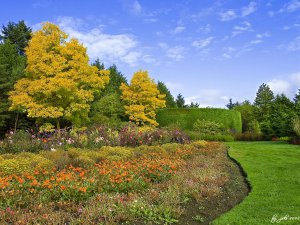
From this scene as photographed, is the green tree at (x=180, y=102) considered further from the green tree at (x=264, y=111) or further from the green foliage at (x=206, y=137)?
the green foliage at (x=206, y=137)

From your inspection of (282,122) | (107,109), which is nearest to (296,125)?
(282,122)

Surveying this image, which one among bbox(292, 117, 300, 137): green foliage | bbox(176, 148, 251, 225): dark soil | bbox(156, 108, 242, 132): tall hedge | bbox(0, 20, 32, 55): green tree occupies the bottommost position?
bbox(176, 148, 251, 225): dark soil

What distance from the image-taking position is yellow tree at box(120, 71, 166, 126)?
1224 inches

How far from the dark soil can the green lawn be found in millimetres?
186

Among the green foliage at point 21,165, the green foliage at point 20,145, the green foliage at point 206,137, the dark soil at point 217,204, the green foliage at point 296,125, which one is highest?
the green foliage at point 296,125

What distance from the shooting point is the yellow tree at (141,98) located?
3109 centimetres

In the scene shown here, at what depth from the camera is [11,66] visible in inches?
1081

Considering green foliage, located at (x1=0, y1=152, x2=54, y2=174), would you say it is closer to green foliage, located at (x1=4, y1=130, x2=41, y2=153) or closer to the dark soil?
green foliage, located at (x1=4, y1=130, x2=41, y2=153)

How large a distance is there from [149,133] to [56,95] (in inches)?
332

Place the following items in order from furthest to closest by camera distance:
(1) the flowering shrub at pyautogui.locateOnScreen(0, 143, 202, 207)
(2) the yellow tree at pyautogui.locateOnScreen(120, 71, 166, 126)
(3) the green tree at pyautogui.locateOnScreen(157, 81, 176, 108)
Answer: (3) the green tree at pyautogui.locateOnScreen(157, 81, 176, 108), (2) the yellow tree at pyautogui.locateOnScreen(120, 71, 166, 126), (1) the flowering shrub at pyautogui.locateOnScreen(0, 143, 202, 207)

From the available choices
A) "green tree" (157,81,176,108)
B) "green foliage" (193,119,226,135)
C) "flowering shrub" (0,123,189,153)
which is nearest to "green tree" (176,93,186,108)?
"green tree" (157,81,176,108)

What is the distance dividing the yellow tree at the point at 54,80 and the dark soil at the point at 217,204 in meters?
15.4

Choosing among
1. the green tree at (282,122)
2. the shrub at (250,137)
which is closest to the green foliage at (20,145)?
the green tree at (282,122)

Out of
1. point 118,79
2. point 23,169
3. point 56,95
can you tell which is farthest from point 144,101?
point 23,169
